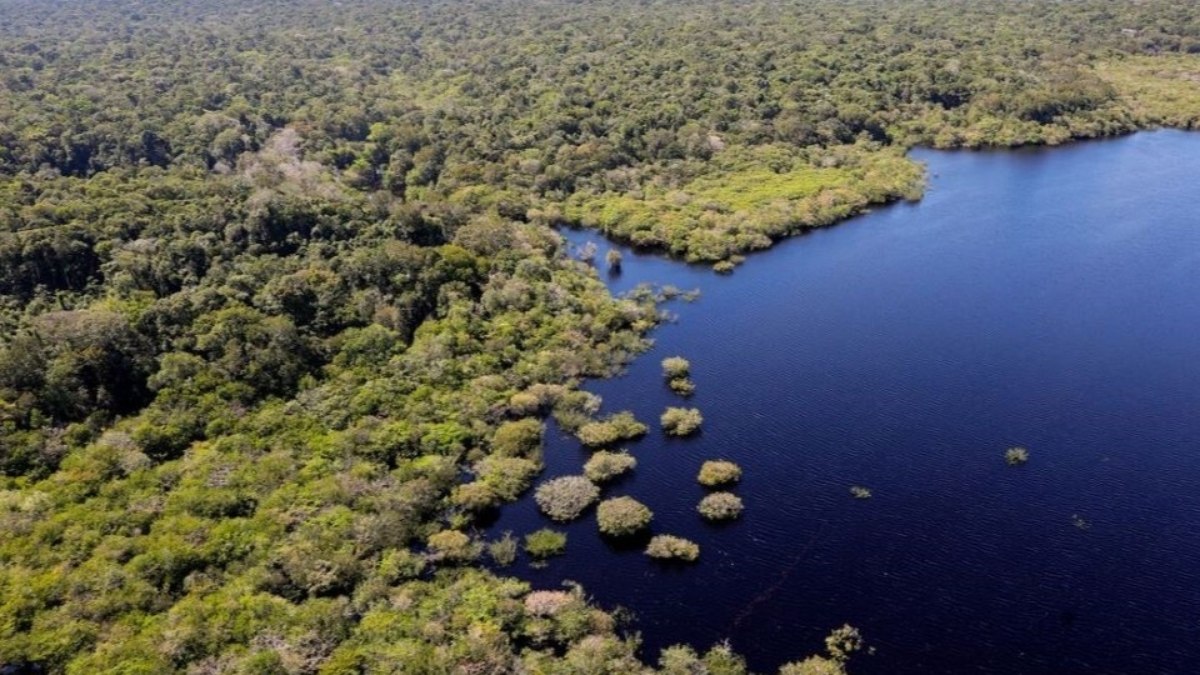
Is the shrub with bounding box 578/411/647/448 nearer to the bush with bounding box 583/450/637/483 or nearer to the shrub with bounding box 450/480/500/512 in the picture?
the bush with bounding box 583/450/637/483

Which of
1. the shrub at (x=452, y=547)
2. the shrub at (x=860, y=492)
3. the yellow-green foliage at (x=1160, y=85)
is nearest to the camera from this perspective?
the shrub at (x=452, y=547)

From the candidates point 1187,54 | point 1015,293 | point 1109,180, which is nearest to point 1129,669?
point 1015,293

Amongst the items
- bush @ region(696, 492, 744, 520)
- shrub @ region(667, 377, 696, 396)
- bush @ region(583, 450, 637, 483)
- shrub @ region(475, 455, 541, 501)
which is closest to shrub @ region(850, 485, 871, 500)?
bush @ region(696, 492, 744, 520)

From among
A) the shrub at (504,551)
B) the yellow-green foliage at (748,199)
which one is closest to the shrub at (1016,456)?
the shrub at (504,551)

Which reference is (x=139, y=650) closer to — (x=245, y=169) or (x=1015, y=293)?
(x=1015, y=293)

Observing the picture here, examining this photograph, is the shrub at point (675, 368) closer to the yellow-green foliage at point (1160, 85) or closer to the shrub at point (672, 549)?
the shrub at point (672, 549)

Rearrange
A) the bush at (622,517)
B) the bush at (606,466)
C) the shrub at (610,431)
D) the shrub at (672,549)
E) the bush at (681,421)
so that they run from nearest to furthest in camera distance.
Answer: the shrub at (672,549), the bush at (622,517), the bush at (606,466), the shrub at (610,431), the bush at (681,421)
